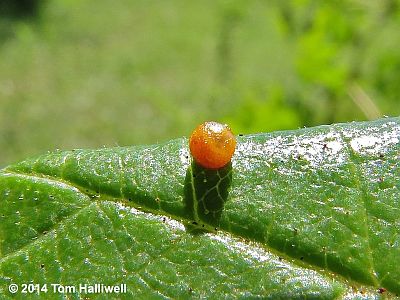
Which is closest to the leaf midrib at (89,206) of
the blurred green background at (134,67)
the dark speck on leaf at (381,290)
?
the dark speck on leaf at (381,290)

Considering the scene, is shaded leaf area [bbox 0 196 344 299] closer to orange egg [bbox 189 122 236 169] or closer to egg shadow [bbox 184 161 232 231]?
egg shadow [bbox 184 161 232 231]

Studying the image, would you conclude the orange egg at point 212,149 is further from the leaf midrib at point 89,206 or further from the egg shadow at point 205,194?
the leaf midrib at point 89,206

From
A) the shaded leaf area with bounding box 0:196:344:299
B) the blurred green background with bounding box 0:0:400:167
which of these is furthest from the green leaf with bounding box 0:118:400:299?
the blurred green background with bounding box 0:0:400:167

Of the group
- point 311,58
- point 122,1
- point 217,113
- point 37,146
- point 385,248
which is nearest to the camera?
point 385,248

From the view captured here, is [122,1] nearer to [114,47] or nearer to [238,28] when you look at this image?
[114,47]

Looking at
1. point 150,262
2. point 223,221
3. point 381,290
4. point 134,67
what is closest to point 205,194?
point 223,221

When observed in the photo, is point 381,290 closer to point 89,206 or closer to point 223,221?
point 223,221

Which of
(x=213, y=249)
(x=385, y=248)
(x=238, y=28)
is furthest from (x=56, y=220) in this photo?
(x=238, y=28)
